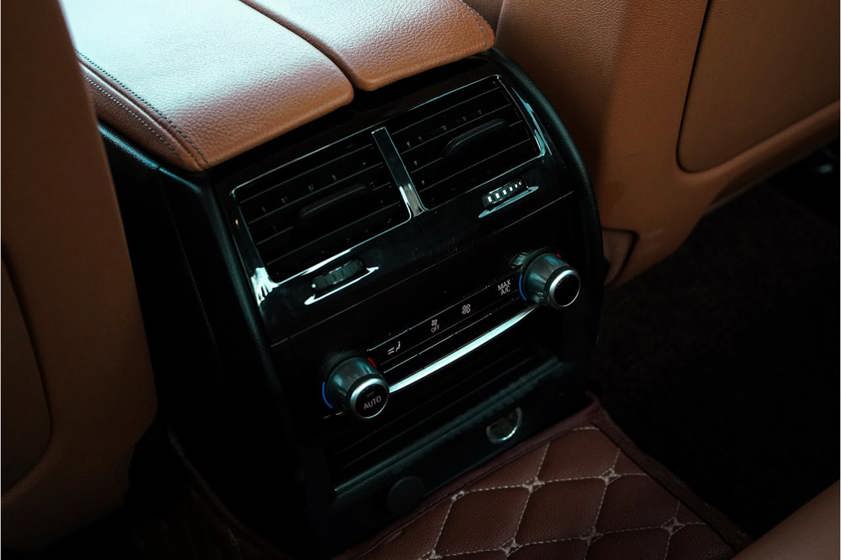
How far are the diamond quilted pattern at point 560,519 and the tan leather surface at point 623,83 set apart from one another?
0.31m

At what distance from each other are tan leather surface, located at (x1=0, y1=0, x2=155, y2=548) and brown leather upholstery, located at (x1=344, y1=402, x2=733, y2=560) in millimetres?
298

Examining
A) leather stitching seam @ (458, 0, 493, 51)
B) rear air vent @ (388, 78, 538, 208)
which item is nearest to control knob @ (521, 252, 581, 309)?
rear air vent @ (388, 78, 538, 208)

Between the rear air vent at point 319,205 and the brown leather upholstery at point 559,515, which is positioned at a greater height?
the rear air vent at point 319,205

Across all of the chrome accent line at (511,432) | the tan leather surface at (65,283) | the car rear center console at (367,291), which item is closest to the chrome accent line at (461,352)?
the car rear center console at (367,291)

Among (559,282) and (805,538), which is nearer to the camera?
(805,538)

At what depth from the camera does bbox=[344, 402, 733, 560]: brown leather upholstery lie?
1.01 metres

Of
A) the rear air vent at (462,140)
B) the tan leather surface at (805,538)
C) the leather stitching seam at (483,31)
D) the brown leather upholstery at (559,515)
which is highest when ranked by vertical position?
the leather stitching seam at (483,31)

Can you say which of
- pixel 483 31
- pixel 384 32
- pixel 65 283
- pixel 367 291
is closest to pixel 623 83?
pixel 483 31

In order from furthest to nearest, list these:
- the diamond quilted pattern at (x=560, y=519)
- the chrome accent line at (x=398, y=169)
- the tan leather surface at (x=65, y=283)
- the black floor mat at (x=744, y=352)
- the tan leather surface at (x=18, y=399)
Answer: the black floor mat at (x=744, y=352) → the diamond quilted pattern at (x=560, y=519) → the chrome accent line at (x=398, y=169) → the tan leather surface at (x=18, y=399) → the tan leather surface at (x=65, y=283)

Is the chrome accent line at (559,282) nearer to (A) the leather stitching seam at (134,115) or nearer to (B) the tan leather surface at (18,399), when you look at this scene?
(A) the leather stitching seam at (134,115)

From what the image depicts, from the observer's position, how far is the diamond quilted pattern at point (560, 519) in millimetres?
1012

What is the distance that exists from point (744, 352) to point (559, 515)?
64 cm

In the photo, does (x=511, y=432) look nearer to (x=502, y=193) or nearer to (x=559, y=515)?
(x=559, y=515)

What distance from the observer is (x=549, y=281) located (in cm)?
97
